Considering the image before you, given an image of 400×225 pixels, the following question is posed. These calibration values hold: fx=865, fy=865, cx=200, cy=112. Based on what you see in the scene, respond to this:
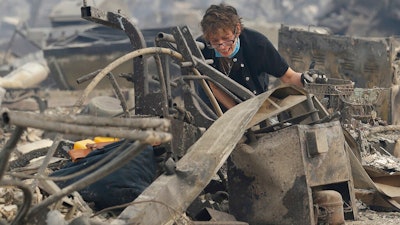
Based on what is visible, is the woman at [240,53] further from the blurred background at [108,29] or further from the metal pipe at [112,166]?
the metal pipe at [112,166]

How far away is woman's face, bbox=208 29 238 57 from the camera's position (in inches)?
249

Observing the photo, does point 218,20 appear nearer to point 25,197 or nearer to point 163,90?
point 163,90

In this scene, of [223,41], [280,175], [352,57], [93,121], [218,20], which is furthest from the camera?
[352,57]

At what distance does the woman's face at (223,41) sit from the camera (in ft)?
20.8

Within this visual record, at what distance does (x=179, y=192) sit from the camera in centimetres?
450

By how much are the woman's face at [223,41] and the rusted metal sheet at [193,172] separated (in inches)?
42.2

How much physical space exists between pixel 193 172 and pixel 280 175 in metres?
0.76

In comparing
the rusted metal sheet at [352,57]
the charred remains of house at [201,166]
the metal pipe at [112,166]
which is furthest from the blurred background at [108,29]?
the metal pipe at [112,166]

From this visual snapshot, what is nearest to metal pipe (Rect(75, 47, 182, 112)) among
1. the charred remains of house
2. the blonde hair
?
the charred remains of house

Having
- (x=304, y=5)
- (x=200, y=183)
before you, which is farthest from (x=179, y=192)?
(x=304, y=5)

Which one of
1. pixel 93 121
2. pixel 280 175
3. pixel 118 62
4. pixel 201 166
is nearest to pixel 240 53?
pixel 280 175

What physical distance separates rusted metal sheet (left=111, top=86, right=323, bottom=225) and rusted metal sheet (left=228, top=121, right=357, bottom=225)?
7.8 inches

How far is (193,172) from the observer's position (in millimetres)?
4609

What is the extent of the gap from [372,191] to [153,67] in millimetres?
7945
